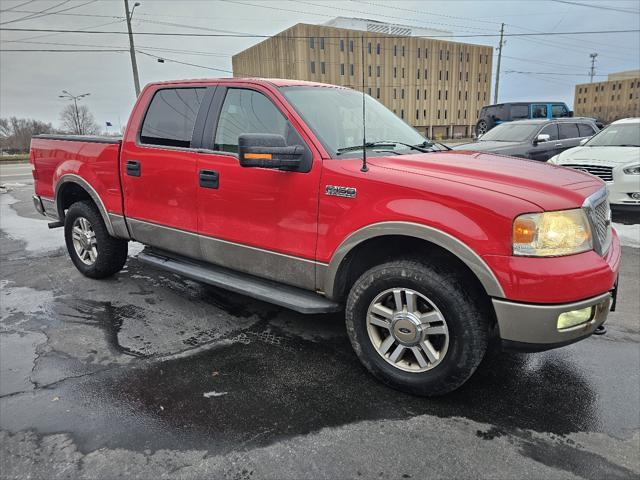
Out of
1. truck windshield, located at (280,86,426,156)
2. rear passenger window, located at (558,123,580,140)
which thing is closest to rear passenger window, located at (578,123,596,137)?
rear passenger window, located at (558,123,580,140)

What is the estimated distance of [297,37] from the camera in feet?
187

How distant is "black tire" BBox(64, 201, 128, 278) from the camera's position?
476 cm

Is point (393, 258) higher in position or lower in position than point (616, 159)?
lower

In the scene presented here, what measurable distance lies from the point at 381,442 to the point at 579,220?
1.60 meters

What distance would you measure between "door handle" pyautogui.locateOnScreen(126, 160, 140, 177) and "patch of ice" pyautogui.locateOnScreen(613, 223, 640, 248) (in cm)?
626

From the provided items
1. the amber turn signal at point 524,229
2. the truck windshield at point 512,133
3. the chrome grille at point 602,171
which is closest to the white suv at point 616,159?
the chrome grille at point 602,171

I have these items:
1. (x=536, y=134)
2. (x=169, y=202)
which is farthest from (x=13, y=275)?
(x=536, y=134)

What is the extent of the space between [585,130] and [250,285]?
480 inches

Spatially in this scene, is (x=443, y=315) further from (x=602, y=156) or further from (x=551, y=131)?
(x=551, y=131)

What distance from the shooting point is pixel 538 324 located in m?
2.37

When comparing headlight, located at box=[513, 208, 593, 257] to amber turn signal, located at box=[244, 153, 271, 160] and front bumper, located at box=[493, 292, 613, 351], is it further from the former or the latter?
amber turn signal, located at box=[244, 153, 271, 160]

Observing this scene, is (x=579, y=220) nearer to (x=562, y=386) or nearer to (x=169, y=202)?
(x=562, y=386)

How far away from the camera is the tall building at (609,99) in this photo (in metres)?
86.1

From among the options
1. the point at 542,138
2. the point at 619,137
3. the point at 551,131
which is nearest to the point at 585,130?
the point at 551,131
